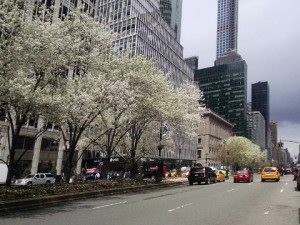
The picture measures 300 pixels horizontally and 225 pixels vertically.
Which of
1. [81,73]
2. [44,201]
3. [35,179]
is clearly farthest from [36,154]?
[44,201]

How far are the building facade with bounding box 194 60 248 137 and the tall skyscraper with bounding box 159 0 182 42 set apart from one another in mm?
30924

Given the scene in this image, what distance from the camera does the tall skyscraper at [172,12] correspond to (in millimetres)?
151750

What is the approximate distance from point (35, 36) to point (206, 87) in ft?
569

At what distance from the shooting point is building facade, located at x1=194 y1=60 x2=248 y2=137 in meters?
176

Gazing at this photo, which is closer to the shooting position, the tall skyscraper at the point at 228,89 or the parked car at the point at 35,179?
the parked car at the point at 35,179

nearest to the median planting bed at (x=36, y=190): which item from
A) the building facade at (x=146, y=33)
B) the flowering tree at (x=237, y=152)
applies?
the building facade at (x=146, y=33)

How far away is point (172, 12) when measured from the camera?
→ 158m

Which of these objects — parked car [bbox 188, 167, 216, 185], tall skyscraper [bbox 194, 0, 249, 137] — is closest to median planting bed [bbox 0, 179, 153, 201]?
parked car [bbox 188, 167, 216, 185]

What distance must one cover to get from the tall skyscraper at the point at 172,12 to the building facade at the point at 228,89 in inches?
1217

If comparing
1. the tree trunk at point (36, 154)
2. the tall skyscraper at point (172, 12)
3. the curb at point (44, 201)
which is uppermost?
the tall skyscraper at point (172, 12)

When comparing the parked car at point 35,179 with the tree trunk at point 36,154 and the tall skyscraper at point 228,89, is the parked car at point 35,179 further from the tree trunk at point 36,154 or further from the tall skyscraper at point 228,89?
the tall skyscraper at point 228,89

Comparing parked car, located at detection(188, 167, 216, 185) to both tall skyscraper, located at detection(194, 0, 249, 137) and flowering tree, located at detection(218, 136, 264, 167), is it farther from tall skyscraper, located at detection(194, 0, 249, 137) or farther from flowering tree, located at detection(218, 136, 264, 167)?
tall skyscraper, located at detection(194, 0, 249, 137)

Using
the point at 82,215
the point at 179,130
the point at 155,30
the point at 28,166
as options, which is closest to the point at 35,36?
the point at 82,215

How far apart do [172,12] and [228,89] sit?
157ft
